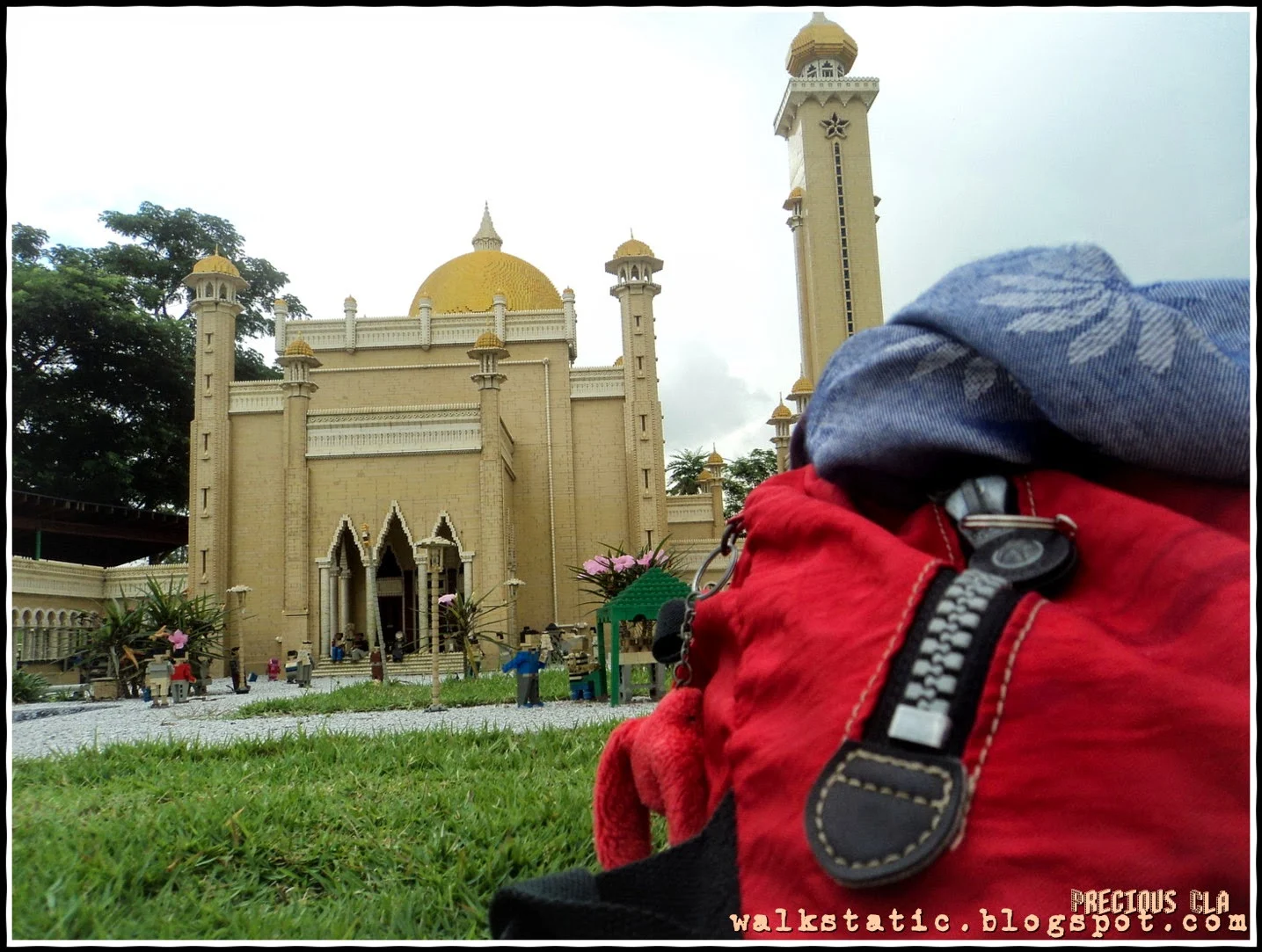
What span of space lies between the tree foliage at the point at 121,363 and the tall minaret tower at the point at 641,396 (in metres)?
8.10

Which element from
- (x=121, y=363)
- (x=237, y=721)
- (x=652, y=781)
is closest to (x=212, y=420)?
(x=121, y=363)

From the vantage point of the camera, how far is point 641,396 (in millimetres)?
19578

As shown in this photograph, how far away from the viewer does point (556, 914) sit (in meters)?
0.82

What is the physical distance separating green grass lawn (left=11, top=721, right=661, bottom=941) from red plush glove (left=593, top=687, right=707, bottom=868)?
389mm

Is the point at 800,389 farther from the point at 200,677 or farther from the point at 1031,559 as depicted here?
the point at 1031,559

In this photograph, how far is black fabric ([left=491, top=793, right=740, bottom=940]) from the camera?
79cm

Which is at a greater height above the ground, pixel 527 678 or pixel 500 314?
pixel 500 314

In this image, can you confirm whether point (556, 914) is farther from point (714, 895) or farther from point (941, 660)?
point (941, 660)

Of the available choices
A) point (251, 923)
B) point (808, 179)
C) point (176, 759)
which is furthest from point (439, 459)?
point (251, 923)

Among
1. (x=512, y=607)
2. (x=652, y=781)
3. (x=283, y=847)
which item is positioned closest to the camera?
(x=652, y=781)

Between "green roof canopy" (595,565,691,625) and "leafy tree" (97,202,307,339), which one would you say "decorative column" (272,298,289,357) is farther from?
"green roof canopy" (595,565,691,625)

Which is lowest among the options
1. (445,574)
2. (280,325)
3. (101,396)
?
(445,574)

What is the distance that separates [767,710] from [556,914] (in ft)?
0.85

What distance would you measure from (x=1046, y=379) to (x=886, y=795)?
35 centimetres
